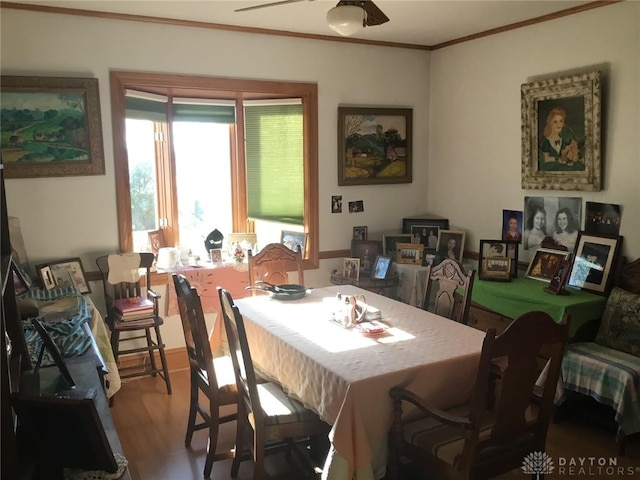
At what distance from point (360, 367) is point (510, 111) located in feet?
9.18

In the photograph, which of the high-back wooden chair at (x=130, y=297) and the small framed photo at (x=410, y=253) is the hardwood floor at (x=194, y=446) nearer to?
the high-back wooden chair at (x=130, y=297)

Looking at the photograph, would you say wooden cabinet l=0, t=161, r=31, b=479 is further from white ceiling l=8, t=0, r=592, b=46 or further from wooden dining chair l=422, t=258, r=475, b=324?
white ceiling l=8, t=0, r=592, b=46

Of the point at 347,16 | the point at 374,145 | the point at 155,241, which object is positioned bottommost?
the point at 155,241

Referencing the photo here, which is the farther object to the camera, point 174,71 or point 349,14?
point 174,71

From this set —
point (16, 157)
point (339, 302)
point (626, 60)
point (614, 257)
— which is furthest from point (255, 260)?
point (626, 60)

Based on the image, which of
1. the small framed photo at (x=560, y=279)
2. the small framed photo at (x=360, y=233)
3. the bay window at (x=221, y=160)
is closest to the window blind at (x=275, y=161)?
the bay window at (x=221, y=160)

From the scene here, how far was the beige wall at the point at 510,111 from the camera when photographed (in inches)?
136

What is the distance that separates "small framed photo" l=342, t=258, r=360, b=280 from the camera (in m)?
4.54

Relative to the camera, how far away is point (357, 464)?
6.95ft

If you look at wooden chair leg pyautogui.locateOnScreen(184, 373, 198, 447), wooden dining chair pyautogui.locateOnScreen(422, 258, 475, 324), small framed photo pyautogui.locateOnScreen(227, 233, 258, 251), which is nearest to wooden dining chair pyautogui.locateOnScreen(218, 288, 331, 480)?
wooden chair leg pyautogui.locateOnScreen(184, 373, 198, 447)

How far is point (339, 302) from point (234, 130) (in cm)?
207

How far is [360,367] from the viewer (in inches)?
87.5

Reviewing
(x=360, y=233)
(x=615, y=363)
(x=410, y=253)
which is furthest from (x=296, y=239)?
(x=615, y=363)

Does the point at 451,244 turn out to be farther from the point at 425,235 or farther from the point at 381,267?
the point at 381,267
